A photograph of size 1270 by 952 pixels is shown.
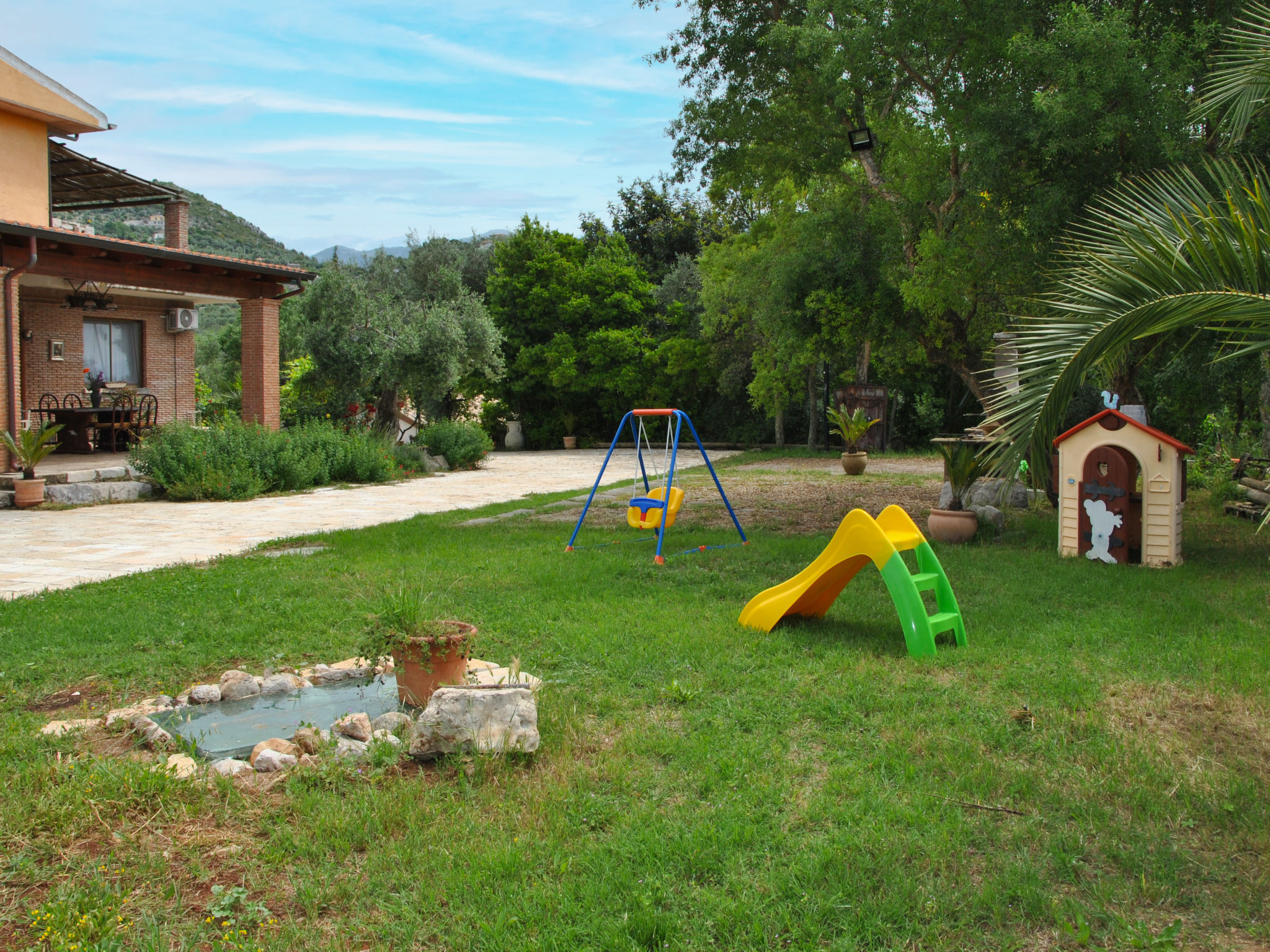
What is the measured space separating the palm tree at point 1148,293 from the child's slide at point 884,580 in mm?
795

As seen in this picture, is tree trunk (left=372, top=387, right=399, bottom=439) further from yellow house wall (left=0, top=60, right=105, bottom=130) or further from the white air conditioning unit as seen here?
yellow house wall (left=0, top=60, right=105, bottom=130)

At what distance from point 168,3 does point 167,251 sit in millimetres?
4506

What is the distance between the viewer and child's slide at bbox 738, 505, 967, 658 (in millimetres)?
4789

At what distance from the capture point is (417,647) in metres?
4.04

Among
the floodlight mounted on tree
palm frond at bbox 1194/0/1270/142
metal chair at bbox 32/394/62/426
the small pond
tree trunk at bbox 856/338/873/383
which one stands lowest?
the small pond

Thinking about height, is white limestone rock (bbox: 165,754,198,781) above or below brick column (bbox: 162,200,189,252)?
below

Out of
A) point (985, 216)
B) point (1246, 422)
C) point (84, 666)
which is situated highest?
point (985, 216)

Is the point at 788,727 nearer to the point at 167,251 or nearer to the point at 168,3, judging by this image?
the point at 168,3

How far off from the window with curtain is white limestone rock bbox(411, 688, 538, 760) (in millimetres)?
17551

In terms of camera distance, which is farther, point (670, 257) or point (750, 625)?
point (670, 257)

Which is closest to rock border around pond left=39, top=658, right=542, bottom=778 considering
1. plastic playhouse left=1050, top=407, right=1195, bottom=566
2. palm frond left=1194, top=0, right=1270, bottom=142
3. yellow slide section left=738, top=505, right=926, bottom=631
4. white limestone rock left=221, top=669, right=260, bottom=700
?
white limestone rock left=221, top=669, right=260, bottom=700

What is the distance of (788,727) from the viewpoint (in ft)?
12.3

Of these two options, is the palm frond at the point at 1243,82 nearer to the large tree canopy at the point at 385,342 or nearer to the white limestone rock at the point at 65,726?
the white limestone rock at the point at 65,726

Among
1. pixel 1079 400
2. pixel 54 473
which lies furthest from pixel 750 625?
pixel 54 473
